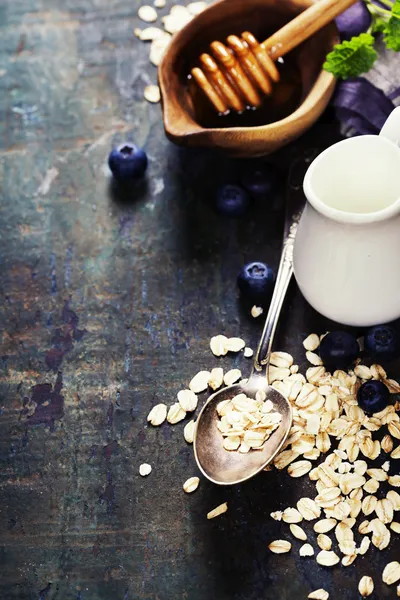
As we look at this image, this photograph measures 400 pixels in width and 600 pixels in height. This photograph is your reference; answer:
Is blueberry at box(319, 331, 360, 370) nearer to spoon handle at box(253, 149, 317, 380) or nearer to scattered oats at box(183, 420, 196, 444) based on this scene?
spoon handle at box(253, 149, 317, 380)

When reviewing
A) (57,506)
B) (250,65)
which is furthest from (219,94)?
(57,506)

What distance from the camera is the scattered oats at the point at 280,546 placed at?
3.06 feet

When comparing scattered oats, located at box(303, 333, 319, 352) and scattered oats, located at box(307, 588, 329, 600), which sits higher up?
scattered oats, located at box(303, 333, 319, 352)

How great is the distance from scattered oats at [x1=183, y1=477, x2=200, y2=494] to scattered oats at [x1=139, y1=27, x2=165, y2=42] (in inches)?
29.8

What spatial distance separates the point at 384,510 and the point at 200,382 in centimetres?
27

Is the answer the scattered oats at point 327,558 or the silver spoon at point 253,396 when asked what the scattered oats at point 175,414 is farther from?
the scattered oats at point 327,558

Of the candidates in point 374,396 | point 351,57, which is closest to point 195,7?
point 351,57

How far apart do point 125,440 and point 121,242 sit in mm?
306

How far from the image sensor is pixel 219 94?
1.19 metres

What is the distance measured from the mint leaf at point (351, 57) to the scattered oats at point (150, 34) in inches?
14.4

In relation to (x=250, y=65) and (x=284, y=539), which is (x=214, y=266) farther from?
(x=284, y=539)

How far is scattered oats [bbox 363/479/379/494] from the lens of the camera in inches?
38.3

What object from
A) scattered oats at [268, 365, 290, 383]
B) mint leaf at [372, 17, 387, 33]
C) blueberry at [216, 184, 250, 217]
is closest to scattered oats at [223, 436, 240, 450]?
scattered oats at [268, 365, 290, 383]

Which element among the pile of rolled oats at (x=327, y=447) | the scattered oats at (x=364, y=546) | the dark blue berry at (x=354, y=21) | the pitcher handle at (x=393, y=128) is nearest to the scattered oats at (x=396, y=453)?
the pile of rolled oats at (x=327, y=447)
